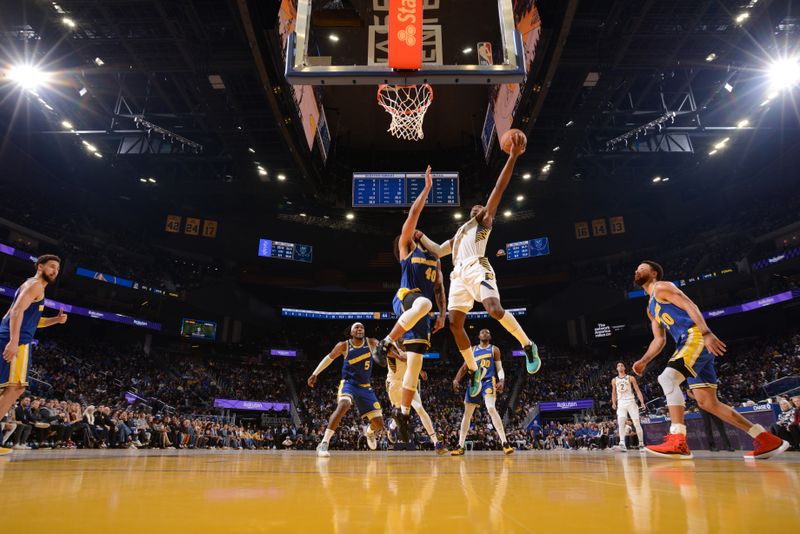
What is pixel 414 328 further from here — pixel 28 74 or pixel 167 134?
pixel 167 134

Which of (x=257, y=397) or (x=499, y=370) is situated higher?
(x=499, y=370)

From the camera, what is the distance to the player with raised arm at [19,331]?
14.5ft

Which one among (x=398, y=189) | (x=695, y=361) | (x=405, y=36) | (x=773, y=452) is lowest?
(x=773, y=452)

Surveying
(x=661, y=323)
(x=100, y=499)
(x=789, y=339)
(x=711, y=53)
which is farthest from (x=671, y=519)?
(x=789, y=339)

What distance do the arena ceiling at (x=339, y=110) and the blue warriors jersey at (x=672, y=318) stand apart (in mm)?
7387

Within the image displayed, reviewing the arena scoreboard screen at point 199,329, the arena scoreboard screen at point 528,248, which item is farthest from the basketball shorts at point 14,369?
the arena scoreboard screen at point 528,248

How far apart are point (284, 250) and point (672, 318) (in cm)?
2571

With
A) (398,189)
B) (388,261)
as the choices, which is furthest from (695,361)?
(388,261)

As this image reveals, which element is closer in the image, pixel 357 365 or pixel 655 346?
pixel 655 346

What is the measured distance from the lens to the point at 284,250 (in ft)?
92.9

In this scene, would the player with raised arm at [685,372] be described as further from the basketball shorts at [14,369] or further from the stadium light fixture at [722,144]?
the stadium light fixture at [722,144]

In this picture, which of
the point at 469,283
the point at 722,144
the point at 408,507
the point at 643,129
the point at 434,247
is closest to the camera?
the point at 408,507

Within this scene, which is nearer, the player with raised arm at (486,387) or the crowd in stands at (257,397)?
the player with raised arm at (486,387)

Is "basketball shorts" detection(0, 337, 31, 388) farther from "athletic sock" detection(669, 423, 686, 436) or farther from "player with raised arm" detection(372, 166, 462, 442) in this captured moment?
"athletic sock" detection(669, 423, 686, 436)
